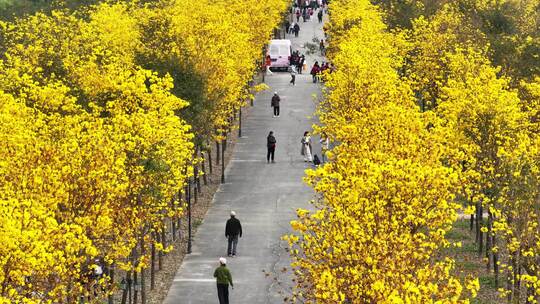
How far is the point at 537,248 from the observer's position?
2609cm

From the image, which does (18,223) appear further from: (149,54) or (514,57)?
(514,57)

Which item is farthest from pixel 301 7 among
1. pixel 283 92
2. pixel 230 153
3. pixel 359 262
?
pixel 359 262

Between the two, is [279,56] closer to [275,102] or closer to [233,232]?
[275,102]

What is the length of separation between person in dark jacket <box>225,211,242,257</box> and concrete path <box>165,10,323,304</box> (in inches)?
16.2

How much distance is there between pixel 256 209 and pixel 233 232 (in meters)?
8.29

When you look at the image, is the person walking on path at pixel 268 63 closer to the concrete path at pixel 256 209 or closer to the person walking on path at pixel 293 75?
the person walking on path at pixel 293 75

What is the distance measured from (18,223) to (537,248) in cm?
1216

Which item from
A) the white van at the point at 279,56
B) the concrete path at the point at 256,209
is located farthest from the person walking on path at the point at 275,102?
the white van at the point at 279,56

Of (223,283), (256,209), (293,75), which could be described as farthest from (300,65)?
(223,283)

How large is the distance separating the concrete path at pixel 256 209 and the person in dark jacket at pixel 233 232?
16.2 inches

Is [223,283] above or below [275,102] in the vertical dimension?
below

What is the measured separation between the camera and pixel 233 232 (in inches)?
1524

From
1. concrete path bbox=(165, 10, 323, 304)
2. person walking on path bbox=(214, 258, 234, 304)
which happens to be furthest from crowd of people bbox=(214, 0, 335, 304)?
concrete path bbox=(165, 10, 323, 304)

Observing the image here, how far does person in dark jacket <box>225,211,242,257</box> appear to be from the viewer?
3866 cm
